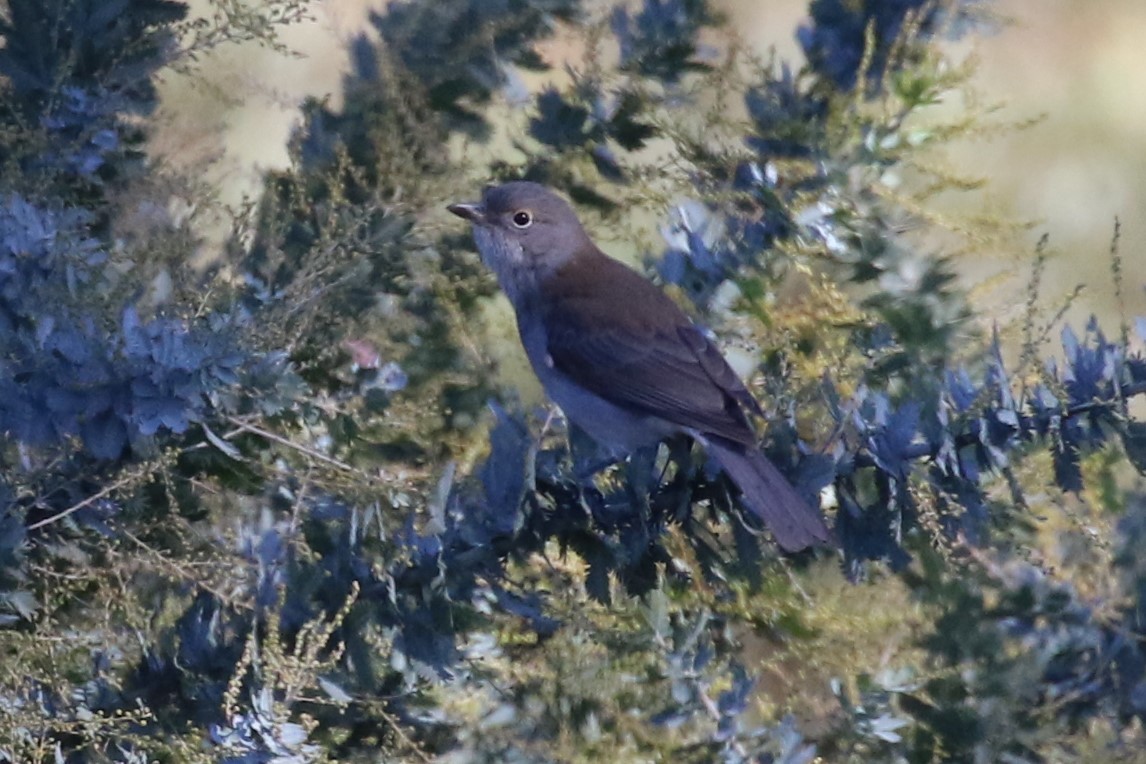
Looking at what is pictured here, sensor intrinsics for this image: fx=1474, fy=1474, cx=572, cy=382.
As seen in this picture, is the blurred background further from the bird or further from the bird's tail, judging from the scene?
the bird's tail

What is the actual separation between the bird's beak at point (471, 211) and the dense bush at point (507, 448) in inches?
3.5

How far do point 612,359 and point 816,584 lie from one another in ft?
4.00

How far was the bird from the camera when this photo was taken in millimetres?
3768

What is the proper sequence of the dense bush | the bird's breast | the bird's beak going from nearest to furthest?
the dense bush < the bird's breast < the bird's beak

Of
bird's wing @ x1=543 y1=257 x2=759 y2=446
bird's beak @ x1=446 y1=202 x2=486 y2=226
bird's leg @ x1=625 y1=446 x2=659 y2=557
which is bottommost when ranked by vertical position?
bird's wing @ x1=543 y1=257 x2=759 y2=446

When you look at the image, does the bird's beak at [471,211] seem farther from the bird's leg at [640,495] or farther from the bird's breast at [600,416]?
the bird's leg at [640,495]

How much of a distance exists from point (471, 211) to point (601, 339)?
575 mm

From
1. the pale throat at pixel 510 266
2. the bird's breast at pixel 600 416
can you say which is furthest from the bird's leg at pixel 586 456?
the pale throat at pixel 510 266

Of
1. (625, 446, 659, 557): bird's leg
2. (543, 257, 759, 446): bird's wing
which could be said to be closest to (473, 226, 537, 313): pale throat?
(543, 257, 759, 446): bird's wing

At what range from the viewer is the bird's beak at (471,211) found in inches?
161

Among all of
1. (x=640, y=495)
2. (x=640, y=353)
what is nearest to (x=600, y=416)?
(x=640, y=353)

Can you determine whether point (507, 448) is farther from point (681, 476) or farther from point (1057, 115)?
point (1057, 115)

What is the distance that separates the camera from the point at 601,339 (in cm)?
Answer: 445

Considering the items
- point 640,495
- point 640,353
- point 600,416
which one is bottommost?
point 600,416
